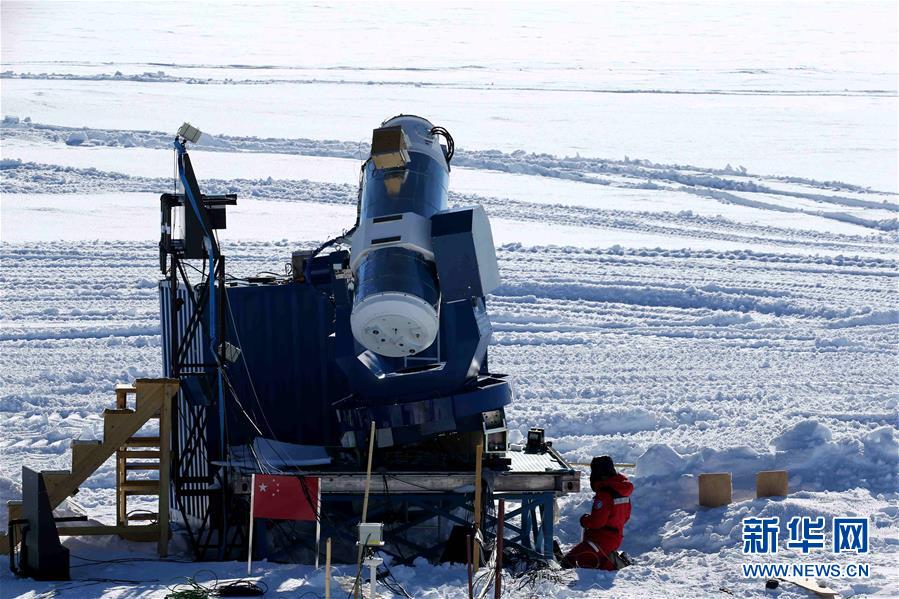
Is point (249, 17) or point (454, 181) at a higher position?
point (249, 17)

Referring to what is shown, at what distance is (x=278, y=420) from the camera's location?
56.1 feet

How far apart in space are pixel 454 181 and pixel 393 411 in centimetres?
2104

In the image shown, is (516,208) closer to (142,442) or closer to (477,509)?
(142,442)

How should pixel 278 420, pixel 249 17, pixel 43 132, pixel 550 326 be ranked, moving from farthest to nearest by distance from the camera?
1. pixel 249 17
2. pixel 43 132
3. pixel 550 326
4. pixel 278 420

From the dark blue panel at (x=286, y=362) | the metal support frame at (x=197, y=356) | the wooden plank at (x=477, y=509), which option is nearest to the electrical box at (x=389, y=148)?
the metal support frame at (x=197, y=356)

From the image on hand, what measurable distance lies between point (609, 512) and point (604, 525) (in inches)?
5.9

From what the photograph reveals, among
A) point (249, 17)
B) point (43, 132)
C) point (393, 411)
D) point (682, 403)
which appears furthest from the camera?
point (249, 17)

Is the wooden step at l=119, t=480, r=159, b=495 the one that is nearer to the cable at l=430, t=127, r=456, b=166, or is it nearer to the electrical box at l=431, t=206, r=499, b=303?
the electrical box at l=431, t=206, r=499, b=303

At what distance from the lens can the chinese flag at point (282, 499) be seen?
14.2 meters

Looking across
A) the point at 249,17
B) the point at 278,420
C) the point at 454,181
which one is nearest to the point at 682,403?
the point at 278,420

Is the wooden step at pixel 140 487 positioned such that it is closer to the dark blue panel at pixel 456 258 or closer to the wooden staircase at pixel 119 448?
the wooden staircase at pixel 119 448

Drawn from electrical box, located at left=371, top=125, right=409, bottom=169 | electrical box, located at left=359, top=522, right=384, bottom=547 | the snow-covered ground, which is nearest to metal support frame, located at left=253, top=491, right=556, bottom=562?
the snow-covered ground

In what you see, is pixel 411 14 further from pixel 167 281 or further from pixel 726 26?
pixel 167 281

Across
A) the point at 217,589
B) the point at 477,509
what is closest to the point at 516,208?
the point at 477,509
